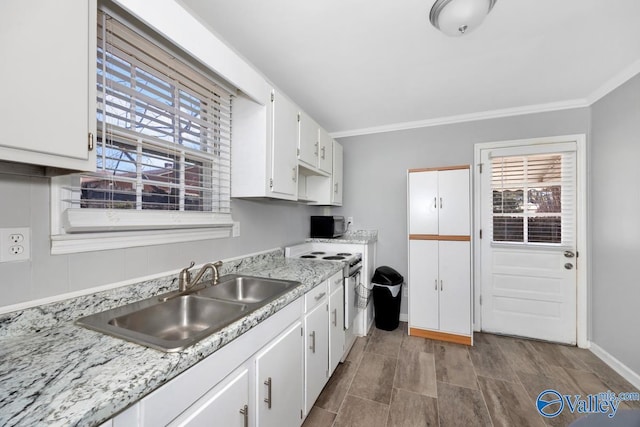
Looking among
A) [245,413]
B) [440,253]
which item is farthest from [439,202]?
[245,413]

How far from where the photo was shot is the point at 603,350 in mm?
2369

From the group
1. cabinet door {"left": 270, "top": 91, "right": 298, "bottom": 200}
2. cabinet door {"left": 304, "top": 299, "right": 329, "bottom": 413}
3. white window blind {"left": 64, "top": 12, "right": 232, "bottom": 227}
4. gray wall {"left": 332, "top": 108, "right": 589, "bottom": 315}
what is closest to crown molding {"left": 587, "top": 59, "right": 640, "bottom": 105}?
gray wall {"left": 332, "top": 108, "right": 589, "bottom": 315}

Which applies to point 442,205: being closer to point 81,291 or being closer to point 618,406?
point 618,406

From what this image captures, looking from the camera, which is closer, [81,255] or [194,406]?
[194,406]

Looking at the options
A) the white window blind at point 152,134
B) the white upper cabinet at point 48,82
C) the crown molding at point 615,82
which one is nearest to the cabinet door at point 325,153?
the white window blind at point 152,134

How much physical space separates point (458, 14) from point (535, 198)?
233cm

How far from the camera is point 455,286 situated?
2756 mm

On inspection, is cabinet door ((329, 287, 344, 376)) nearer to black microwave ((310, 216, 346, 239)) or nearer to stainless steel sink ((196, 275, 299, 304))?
stainless steel sink ((196, 275, 299, 304))

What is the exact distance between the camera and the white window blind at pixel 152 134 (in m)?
1.12

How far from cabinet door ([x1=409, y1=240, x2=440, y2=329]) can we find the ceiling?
1599 mm

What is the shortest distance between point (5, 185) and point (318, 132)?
2159 millimetres

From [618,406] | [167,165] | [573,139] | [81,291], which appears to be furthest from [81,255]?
[573,139]

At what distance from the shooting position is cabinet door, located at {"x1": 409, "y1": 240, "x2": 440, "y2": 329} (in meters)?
2.84

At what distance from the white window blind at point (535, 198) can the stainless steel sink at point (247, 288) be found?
266 centimetres
